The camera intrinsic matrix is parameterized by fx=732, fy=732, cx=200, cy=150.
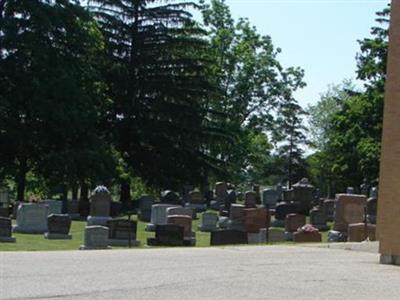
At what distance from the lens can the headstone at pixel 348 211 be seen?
27.9m

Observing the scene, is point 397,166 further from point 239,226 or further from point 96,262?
point 239,226

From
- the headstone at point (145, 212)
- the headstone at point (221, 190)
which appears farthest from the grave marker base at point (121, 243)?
the headstone at point (221, 190)

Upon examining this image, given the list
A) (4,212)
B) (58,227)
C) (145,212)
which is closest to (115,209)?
(145,212)

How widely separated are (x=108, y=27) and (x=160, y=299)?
138ft

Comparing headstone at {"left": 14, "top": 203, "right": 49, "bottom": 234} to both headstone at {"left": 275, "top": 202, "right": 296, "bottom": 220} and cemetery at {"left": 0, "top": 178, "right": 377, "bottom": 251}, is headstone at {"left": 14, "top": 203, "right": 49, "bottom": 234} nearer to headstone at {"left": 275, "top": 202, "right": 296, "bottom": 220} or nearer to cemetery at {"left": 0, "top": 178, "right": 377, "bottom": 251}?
cemetery at {"left": 0, "top": 178, "right": 377, "bottom": 251}

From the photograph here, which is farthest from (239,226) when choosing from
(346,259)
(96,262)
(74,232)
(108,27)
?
(108,27)

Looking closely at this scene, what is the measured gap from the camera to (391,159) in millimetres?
14820

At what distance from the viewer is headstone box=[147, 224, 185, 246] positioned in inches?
874

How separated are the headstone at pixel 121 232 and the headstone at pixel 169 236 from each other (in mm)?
564

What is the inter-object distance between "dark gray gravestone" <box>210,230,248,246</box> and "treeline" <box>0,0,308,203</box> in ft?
62.5

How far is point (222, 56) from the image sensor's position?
63.4 meters

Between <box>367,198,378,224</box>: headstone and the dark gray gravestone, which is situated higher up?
<box>367,198,378,224</box>: headstone

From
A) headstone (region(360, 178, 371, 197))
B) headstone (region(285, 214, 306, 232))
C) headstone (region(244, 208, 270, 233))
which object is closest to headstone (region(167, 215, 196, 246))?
headstone (region(244, 208, 270, 233))

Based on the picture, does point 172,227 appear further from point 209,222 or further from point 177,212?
point 209,222
